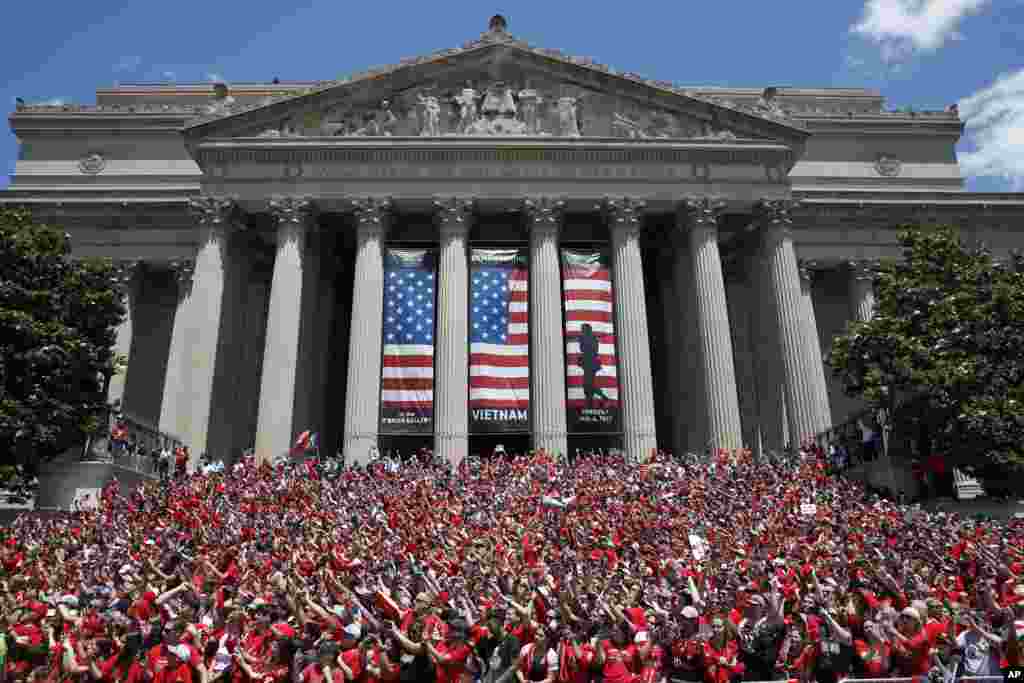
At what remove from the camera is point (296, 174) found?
3431 centimetres

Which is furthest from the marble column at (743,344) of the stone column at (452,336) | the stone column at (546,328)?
the stone column at (452,336)

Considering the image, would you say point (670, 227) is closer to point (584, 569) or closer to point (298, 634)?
point (584, 569)

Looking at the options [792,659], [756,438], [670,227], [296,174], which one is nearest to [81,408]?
[296,174]

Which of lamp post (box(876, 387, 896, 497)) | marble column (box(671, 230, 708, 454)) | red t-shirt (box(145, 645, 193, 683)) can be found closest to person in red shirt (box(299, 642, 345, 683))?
red t-shirt (box(145, 645, 193, 683))

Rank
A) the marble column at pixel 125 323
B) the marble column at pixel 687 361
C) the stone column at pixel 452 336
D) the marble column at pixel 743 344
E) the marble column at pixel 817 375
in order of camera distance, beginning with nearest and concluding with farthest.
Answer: the stone column at pixel 452 336 → the marble column at pixel 817 375 → the marble column at pixel 687 361 → the marble column at pixel 743 344 → the marble column at pixel 125 323

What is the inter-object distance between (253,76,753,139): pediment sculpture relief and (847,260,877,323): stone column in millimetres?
10752

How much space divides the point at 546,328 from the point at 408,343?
6.00 meters

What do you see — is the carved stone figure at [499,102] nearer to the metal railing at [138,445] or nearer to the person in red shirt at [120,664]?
the metal railing at [138,445]

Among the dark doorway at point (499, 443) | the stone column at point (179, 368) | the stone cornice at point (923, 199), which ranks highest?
the stone cornice at point (923, 199)

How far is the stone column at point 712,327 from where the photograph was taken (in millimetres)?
31484

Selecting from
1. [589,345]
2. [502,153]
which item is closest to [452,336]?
[589,345]

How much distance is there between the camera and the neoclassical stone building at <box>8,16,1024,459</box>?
3167cm

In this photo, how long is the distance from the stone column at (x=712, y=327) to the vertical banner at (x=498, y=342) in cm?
781

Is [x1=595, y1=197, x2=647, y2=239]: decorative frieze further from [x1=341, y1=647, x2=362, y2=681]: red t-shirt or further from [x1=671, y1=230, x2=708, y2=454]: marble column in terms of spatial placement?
[x1=341, y1=647, x2=362, y2=681]: red t-shirt
